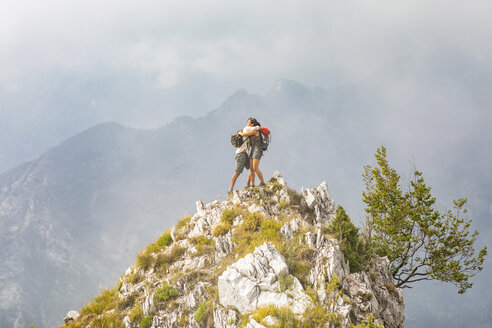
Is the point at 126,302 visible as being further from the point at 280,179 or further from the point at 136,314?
the point at 280,179

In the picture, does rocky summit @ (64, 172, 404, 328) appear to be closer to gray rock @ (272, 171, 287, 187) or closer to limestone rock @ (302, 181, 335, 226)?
limestone rock @ (302, 181, 335, 226)

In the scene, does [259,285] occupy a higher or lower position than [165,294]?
higher

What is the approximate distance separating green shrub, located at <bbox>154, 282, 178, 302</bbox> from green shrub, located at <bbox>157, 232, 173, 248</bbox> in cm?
409

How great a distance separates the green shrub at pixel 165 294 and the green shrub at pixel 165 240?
13.4 ft

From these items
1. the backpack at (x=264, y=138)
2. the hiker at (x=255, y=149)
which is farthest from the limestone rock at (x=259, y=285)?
the backpack at (x=264, y=138)

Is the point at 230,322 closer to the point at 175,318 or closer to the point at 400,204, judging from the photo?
the point at 175,318

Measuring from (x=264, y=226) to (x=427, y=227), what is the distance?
10.0 metres

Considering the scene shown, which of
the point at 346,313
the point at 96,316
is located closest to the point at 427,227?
the point at 346,313

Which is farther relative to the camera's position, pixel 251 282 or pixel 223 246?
pixel 223 246

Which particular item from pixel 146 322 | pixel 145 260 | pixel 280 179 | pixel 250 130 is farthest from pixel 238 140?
pixel 146 322

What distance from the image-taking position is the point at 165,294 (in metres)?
11.0

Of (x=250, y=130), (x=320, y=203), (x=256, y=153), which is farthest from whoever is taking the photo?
(x=256, y=153)

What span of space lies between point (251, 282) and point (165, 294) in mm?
3579

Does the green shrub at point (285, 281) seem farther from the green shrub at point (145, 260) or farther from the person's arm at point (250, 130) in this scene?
the person's arm at point (250, 130)
